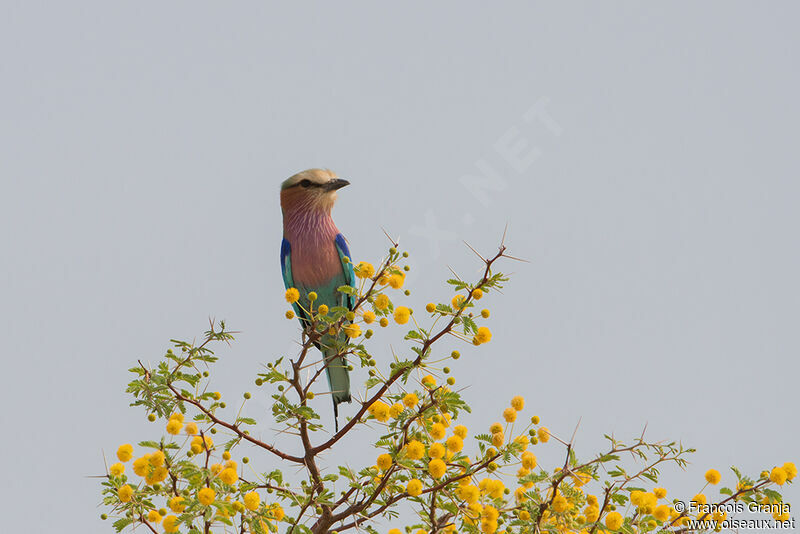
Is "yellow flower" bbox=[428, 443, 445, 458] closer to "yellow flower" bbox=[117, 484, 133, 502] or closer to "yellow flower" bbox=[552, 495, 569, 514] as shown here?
"yellow flower" bbox=[552, 495, 569, 514]

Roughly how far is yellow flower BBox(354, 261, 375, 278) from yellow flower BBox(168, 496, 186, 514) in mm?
1688

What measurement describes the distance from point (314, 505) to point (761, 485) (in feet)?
9.78

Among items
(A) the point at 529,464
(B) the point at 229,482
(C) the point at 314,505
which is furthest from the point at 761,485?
(B) the point at 229,482

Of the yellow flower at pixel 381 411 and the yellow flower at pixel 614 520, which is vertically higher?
the yellow flower at pixel 381 411

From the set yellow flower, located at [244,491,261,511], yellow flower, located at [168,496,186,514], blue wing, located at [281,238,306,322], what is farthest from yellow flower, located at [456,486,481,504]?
blue wing, located at [281,238,306,322]

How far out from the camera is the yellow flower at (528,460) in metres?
4.58

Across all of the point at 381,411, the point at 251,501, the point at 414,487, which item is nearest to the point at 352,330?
the point at 381,411

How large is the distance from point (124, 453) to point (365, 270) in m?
1.82

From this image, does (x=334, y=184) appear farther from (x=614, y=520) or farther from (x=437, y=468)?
(x=614, y=520)

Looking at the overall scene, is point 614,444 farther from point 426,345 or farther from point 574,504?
point 426,345

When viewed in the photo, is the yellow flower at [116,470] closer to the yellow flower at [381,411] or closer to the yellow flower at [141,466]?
the yellow flower at [141,466]

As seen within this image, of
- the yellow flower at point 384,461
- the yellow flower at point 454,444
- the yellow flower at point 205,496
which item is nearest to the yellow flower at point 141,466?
the yellow flower at point 205,496

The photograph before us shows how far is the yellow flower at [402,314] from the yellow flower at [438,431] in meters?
0.67

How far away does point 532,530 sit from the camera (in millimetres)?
4469
